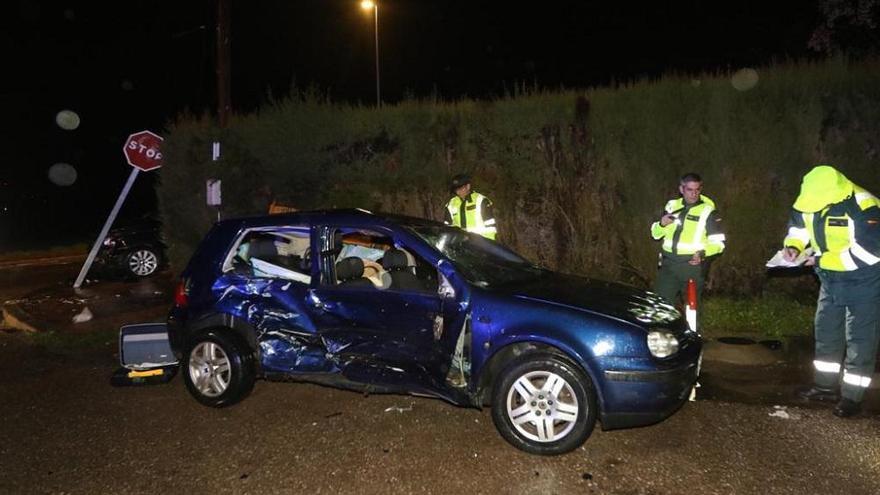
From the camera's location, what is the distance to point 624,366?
13.2 ft

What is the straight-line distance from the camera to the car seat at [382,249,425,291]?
492 cm

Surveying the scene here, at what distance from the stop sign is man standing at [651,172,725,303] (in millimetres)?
8720

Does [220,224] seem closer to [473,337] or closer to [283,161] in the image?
[473,337]

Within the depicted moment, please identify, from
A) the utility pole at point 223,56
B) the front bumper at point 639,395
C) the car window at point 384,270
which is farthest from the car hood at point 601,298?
the utility pole at point 223,56

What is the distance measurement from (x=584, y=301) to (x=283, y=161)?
25.4 ft

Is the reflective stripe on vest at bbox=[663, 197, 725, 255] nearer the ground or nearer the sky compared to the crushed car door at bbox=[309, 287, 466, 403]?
nearer the sky

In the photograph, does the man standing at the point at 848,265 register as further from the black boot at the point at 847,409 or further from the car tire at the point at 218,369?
the car tire at the point at 218,369

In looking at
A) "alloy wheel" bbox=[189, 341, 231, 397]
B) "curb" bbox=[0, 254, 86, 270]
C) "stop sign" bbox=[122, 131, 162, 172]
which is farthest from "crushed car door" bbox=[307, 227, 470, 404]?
"curb" bbox=[0, 254, 86, 270]

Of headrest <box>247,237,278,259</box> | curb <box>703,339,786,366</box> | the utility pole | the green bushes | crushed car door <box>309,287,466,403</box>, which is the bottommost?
curb <box>703,339,786,366</box>

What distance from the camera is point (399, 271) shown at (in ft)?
16.7

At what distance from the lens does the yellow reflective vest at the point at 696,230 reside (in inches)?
240

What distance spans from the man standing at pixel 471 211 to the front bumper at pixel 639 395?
3.55 m

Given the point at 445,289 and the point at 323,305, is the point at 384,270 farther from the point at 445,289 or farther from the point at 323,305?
the point at 445,289

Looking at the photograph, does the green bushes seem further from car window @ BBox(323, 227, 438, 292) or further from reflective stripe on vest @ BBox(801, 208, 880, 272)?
car window @ BBox(323, 227, 438, 292)
